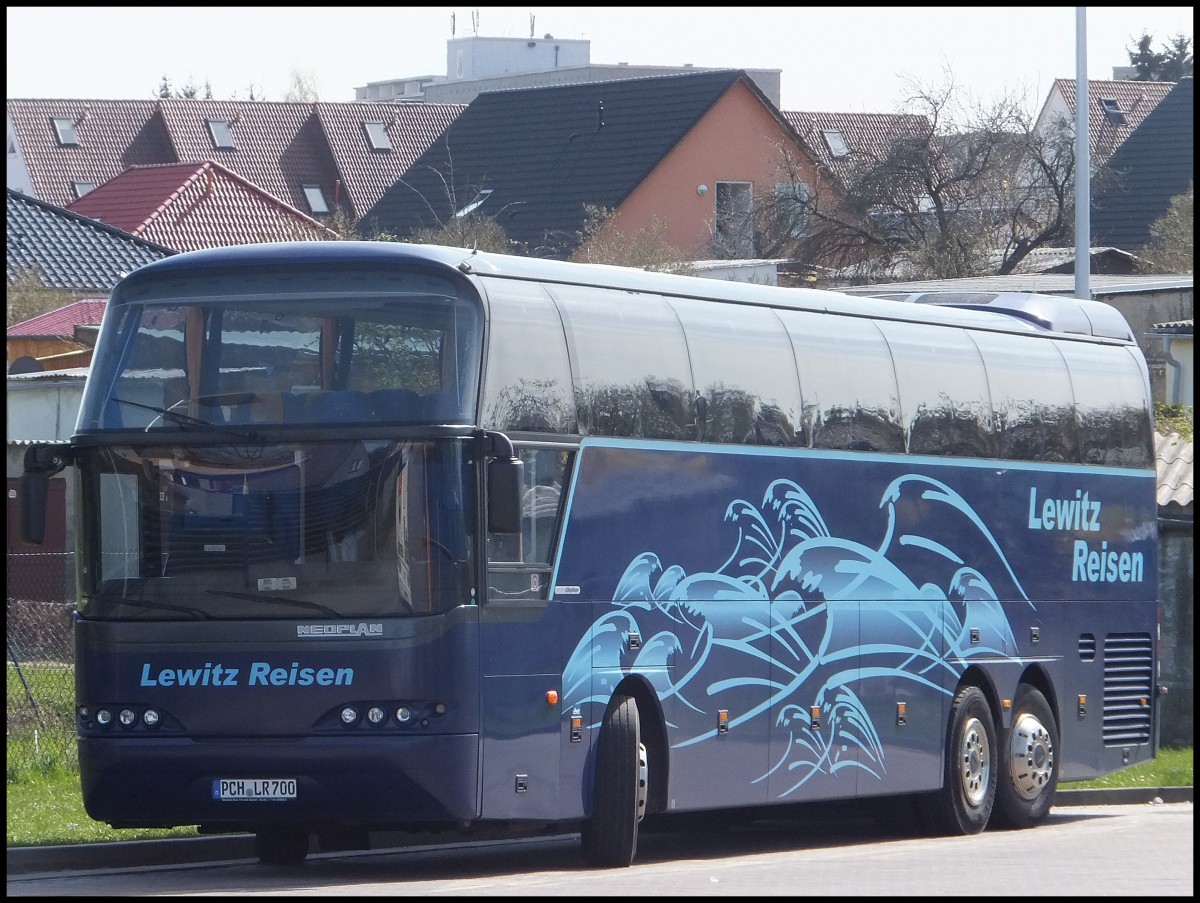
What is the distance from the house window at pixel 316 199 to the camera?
7938 cm

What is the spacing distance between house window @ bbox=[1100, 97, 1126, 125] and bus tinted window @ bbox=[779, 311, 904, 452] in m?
58.9

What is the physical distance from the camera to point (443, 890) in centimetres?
1178

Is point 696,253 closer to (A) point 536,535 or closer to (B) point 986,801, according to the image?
(B) point 986,801

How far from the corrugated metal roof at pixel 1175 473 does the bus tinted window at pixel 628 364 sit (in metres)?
11.1

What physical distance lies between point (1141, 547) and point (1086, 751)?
2.03 metres

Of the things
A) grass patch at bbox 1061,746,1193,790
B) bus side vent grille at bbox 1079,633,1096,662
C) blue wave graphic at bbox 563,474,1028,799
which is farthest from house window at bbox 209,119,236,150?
blue wave graphic at bbox 563,474,1028,799

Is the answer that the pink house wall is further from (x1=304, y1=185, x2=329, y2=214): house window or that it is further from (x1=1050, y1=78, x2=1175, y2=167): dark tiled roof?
(x1=304, y1=185, x2=329, y2=214): house window

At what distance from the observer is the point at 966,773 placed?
17156 mm

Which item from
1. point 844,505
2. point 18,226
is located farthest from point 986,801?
point 18,226

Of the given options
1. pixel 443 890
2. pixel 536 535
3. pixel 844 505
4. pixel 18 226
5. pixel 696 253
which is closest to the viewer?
pixel 443 890

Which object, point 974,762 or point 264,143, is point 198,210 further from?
point 974,762

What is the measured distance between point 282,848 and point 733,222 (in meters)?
41.3

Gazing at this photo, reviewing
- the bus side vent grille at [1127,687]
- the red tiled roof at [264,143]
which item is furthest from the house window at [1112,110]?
the bus side vent grille at [1127,687]

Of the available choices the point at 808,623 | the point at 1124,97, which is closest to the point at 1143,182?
the point at 1124,97
